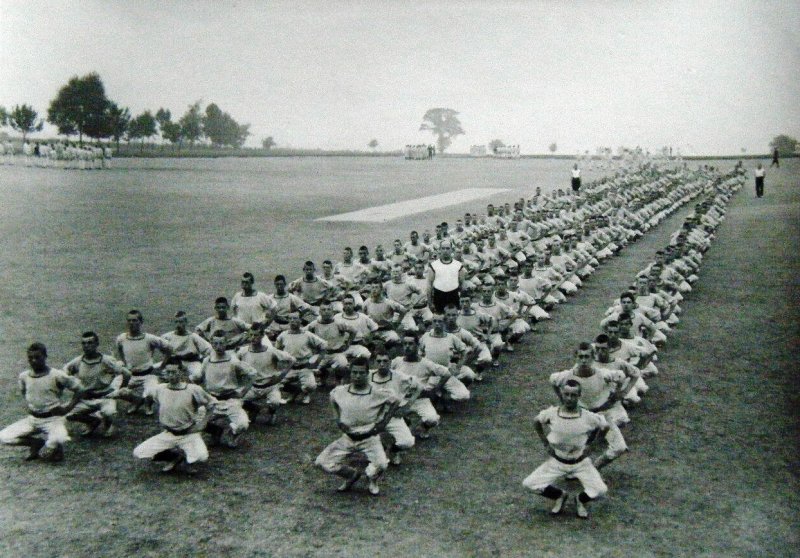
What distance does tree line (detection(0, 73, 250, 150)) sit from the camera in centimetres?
6321

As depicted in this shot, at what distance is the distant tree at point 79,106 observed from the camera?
227ft

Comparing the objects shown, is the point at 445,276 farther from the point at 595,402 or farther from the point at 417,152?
the point at 417,152

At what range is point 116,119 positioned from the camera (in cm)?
7394

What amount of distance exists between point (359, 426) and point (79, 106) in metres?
70.8

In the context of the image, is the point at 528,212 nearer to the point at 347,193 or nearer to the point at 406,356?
the point at 406,356

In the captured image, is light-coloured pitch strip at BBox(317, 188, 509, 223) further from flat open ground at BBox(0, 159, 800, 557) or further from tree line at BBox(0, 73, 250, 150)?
tree line at BBox(0, 73, 250, 150)

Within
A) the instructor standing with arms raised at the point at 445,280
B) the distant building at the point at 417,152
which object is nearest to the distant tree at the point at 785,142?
the instructor standing with arms raised at the point at 445,280

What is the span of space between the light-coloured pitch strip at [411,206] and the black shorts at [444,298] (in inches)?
697

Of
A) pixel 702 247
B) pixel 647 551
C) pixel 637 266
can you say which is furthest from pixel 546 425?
pixel 702 247

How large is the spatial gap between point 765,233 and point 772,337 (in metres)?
15.7

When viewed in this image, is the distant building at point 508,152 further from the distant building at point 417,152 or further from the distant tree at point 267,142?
the distant tree at point 267,142

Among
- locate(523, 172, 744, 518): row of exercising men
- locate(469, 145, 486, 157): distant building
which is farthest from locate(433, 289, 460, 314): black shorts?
locate(469, 145, 486, 157): distant building

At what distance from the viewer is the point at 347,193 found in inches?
1784

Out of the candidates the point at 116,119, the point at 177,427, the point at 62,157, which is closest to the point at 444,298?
the point at 177,427
